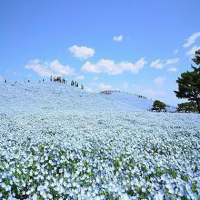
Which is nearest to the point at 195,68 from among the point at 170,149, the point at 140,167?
the point at 170,149

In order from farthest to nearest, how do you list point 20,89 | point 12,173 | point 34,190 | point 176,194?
point 20,89 < point 12,173 < point 34,190 < point 176,194

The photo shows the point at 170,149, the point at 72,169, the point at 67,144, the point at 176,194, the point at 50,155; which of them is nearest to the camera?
the point at 176,194

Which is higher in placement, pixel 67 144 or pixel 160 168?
pixel 67 144

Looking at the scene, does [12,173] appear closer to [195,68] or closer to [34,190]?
[34,190]

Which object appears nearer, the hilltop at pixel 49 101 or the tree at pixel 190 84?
the hilltop at pixel 49 101

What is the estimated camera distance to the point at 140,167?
414cm

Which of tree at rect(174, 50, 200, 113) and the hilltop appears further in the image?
tree at rect(174, 50, 200, 113)

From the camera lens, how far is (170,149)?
5727mm

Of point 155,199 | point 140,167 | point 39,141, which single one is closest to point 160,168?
point 140,167

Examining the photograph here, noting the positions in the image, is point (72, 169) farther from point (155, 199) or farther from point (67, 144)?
point (155, 199)

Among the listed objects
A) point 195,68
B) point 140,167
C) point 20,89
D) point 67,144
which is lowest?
point 140,167

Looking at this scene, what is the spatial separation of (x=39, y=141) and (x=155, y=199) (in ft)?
14.1

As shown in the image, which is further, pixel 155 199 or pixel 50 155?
pixel 50 155

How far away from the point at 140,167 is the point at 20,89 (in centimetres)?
3478
